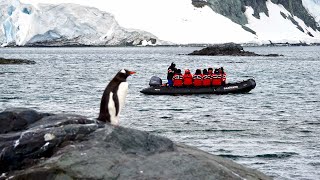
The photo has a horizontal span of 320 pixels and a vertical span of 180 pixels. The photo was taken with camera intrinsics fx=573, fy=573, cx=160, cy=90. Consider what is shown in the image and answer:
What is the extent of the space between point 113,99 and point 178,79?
24.4m

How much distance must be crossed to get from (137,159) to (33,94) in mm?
31536

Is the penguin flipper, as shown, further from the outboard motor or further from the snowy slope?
A: the snowy slope

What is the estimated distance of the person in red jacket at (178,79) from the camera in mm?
34344

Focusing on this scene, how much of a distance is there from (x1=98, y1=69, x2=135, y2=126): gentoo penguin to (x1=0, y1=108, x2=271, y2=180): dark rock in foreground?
1.82 meters

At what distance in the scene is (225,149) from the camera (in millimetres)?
17609

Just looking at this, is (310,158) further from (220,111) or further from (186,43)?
(186,43)

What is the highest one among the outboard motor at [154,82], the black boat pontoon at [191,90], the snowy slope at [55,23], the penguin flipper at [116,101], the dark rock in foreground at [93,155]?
the snowy slope at [55,23]

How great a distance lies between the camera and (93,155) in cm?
750

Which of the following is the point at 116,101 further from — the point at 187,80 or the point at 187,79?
the point at 187,80

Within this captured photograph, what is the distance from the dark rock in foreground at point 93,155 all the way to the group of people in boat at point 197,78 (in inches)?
1018

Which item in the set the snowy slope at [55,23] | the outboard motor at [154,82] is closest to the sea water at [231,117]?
the outboard motor at [154,82]

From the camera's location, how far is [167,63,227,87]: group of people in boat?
3441 cm

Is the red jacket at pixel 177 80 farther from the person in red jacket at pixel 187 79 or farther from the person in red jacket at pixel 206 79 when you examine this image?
the person in red jacket at pixel 206 79

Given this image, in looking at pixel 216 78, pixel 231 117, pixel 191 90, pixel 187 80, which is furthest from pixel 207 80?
pixel 231 117
